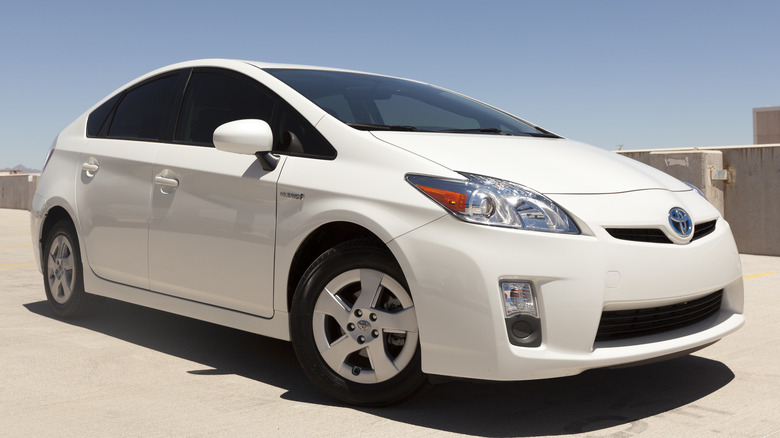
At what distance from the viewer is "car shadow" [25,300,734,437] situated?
138 inches

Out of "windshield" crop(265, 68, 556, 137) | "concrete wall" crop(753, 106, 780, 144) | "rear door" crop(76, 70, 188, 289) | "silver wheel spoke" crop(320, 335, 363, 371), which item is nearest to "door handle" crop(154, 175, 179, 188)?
"rear door" crop(76, 70, 188, 289)

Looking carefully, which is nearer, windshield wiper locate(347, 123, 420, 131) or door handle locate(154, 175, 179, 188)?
windshield wiper locate(347, 123, 420, 131)

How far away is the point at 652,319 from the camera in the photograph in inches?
140

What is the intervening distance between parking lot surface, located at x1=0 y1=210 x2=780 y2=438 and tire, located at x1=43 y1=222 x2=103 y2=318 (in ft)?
0.86

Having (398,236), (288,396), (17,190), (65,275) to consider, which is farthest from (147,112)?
(17,190)

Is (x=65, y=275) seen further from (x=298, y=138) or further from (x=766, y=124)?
(x=766, y=124)

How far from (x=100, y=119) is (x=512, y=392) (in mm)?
3291

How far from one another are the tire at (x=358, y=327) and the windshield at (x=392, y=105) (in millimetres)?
694

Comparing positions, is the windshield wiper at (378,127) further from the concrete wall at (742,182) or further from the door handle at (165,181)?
the concrete wall at (742,182)

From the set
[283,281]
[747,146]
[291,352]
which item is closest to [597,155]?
[283,281]

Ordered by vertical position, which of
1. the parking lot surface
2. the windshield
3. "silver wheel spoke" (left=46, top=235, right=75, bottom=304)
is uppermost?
the windshield

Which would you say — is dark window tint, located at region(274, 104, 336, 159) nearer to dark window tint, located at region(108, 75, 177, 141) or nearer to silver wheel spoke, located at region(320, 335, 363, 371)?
silver wheel spoke, located at region(320, 335, 363, 371)

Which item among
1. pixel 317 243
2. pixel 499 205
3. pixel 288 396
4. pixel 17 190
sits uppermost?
pixel 17 190

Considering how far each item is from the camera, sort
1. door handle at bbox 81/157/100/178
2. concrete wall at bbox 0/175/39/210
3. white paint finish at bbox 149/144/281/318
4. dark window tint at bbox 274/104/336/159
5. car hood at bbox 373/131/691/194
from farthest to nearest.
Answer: concrete wall at bbox 0/175/39/210 → door handle at bbox 81/157/100/178 → white paint finish at bbox 149/144/281/318 → dark window tint at bbox 274/104/336/159 → car hood at bbox 373/131/691/194
